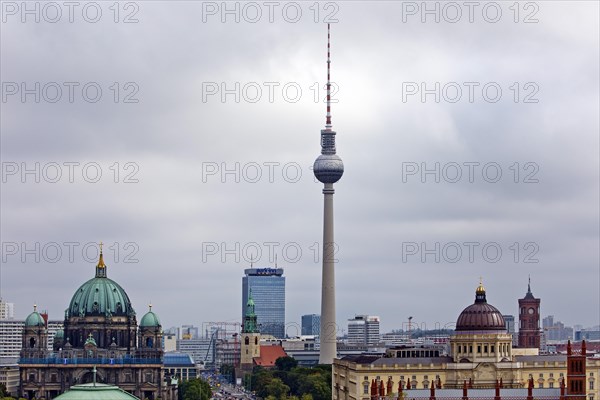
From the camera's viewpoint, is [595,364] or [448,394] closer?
[448,394]

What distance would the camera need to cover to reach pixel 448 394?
167 m

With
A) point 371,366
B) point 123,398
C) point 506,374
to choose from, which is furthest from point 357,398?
point 123,398

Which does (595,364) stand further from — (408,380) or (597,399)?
(408,380)

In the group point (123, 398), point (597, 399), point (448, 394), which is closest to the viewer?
point (123, 398)

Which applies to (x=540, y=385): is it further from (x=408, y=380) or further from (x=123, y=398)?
(x=123, y=398)

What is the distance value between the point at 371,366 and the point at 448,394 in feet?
104

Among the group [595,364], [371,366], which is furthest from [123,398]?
[595,364]

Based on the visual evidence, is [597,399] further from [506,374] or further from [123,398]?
[123,398]

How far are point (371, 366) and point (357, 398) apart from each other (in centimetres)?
423

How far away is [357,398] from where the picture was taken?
19900 cm

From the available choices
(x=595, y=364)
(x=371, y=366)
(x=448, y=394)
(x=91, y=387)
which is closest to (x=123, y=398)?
(x=91, y=387)

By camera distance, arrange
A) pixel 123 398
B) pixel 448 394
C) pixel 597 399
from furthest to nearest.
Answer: pixel 597 399 → pixel 448 394 → pixel 123 398

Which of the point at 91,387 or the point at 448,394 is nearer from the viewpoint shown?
the point at 91,387

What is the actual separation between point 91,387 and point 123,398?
9.54 ft
